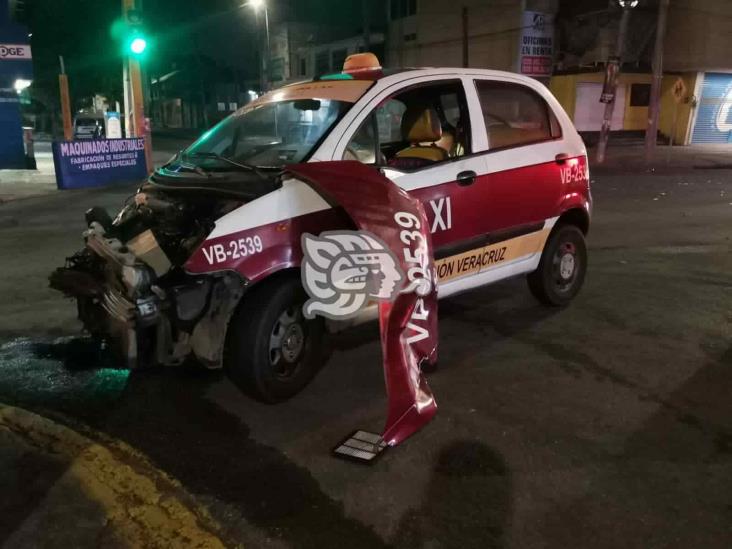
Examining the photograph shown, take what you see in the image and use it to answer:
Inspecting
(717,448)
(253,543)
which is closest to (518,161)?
(717,448)

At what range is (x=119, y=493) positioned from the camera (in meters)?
3.16

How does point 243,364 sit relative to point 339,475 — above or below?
above

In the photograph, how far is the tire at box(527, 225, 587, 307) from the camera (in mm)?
5680

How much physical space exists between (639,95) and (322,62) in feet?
72.8

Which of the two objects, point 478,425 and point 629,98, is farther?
point 629,98

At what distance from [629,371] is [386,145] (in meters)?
2.39

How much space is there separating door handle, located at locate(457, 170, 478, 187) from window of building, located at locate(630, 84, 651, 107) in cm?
2752

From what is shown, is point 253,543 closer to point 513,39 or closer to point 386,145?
point 386,145

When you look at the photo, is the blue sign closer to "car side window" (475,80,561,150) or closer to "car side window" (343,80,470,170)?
"car side window" (343,80,470,170)

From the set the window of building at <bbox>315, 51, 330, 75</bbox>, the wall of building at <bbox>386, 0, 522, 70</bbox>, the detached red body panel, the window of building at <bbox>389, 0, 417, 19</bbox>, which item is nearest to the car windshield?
the detached red body panel

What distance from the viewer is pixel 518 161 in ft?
16.6

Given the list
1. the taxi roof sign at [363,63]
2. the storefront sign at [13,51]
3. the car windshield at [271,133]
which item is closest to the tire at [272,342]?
the car windshield at [271,133]

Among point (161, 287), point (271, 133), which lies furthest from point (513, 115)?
point (161, 287)

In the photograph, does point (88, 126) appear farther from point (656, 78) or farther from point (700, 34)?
point (700, 34)
